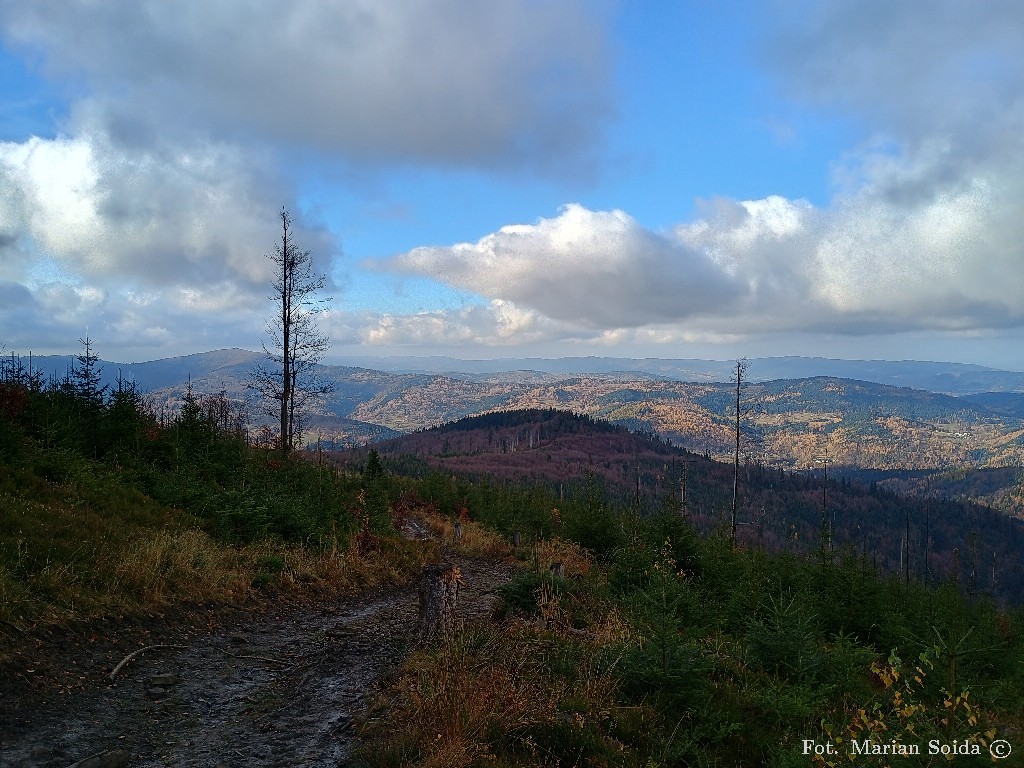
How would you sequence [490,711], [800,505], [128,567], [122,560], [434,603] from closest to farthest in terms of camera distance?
[490,711] → [434,603] → [128,567] → [122,560] → [800,505]

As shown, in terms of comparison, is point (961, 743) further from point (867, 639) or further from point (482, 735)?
point (867, 639)

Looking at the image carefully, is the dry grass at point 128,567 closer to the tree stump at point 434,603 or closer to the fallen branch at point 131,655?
the fallen branch at point 131,655

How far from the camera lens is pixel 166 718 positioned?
6.09 meters

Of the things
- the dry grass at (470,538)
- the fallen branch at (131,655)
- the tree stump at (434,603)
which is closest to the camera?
the fallen branch at (131,655)

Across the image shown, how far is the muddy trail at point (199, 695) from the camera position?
17.5 feet

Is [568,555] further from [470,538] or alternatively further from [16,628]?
[16,628]

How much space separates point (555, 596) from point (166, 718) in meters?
6.63

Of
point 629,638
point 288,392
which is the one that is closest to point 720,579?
point 629,638

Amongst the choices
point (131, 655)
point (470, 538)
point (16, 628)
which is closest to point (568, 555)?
point (470, 538)

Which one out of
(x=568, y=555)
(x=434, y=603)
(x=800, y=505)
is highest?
(x=434, y=603)

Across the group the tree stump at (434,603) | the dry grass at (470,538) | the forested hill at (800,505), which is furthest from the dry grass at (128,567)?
the forested hill at (800,505)

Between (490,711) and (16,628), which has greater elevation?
(16,628)

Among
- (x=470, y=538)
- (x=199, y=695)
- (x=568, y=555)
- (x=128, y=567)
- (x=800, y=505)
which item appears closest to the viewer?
(x=199, y=695)

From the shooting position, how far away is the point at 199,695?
6.78 meters
